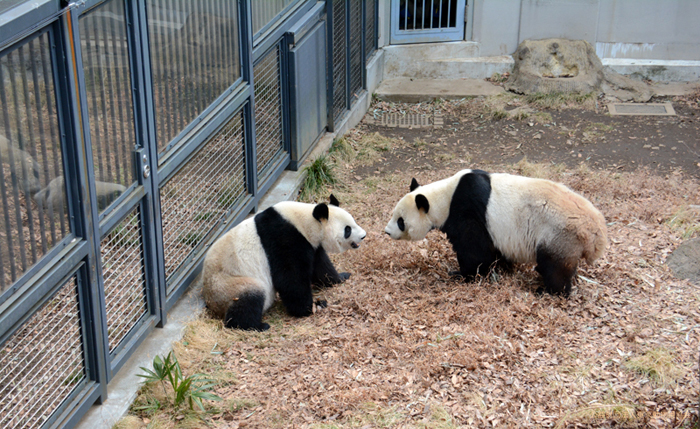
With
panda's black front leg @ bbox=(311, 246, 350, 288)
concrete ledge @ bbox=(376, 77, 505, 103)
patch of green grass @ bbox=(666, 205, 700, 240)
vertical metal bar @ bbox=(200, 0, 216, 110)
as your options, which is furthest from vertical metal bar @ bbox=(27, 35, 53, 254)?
concrete ledge @ bbox=(376, 77, 505, 103)

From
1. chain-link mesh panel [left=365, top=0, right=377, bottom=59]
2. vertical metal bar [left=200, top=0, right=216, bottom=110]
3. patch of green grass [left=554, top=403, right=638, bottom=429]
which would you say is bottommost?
patch of green grass [left=554, top=403, right=638, bottom=429]

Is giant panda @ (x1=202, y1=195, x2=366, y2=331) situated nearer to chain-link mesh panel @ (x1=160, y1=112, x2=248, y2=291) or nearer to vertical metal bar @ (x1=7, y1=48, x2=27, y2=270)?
chain-link mesh panel @ (x1=160, y1=112, x2=248, y2=291)

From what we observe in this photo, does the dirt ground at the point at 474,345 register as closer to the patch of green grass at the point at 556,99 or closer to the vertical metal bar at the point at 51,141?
the vertical metal bar at the point at 51,141

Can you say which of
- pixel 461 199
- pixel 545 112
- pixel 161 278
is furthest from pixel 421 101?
pixel 161 278

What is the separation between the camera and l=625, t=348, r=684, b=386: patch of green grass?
4.75 metres

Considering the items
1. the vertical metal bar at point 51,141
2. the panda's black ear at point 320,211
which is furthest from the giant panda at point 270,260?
the vertical metal bar at point 51,141

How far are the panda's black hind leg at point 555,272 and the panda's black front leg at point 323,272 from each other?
1928 mm

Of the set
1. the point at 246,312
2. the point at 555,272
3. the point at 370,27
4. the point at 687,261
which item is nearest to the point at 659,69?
the point at 370,27

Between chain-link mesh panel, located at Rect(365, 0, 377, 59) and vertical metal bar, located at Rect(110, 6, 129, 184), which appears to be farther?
chain-link mesh panel, located at Rect(365, 0, 377, 59)

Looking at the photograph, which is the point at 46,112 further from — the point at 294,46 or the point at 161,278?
the point at 294,46

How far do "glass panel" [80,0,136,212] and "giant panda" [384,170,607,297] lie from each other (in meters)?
2.61

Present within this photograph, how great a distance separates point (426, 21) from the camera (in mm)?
13000

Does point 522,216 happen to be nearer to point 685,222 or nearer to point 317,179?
point 685,222

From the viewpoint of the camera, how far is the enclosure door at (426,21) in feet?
41.9
